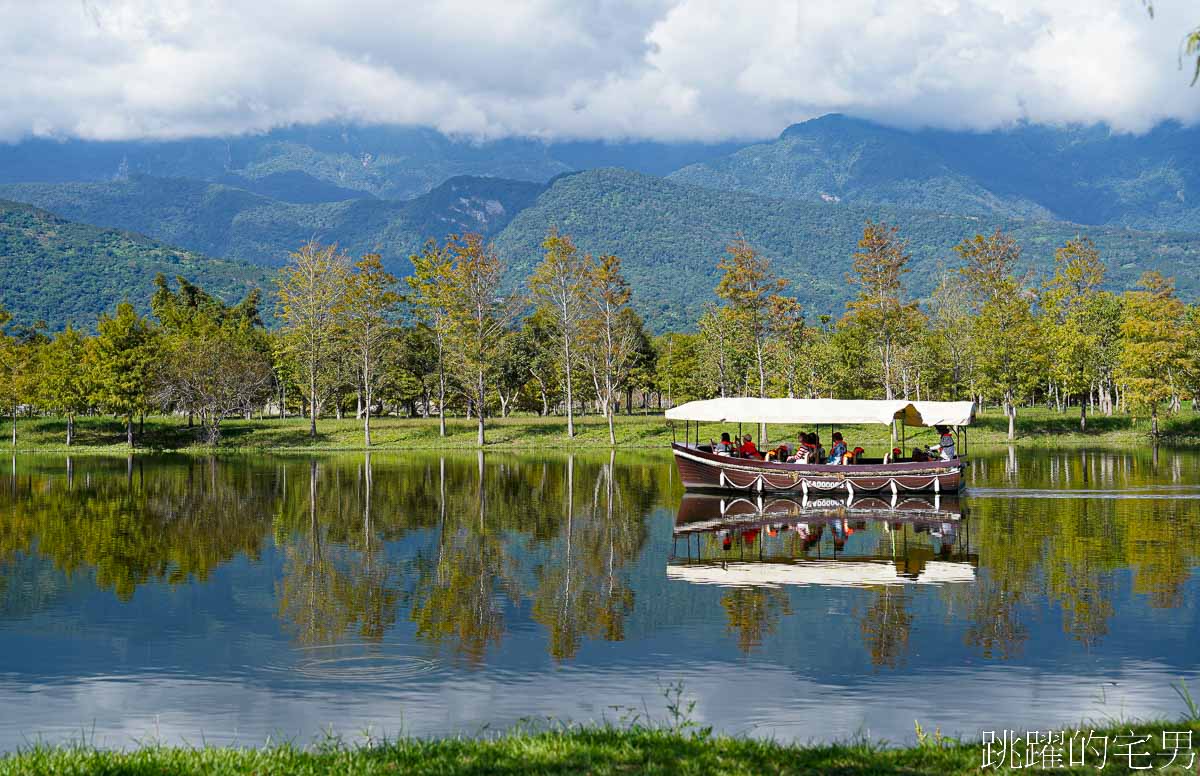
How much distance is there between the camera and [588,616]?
63.9ft

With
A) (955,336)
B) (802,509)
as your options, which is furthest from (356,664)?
(955,336)

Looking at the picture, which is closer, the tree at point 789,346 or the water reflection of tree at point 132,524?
the water reflection of tree at point 132,524

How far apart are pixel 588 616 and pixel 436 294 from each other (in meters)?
73.2

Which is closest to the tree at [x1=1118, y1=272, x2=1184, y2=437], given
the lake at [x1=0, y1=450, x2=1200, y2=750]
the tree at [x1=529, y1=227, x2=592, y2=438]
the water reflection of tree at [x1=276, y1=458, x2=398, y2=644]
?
the tree at [x1=529, y1=227, x2=592, y2=438]

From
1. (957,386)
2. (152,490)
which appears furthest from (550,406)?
(152,490)

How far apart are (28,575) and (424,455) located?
157 feet

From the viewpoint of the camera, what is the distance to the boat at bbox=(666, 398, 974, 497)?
41.1 meters

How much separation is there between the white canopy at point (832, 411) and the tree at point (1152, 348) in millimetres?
39569

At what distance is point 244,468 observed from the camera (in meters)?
60.4

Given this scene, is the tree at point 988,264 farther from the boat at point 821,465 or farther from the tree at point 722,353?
the boat at point 821,465

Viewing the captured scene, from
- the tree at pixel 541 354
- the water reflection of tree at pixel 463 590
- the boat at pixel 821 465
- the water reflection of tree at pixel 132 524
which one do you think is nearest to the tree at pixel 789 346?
the tree at pixel 541 354

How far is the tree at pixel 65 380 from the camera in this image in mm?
82438

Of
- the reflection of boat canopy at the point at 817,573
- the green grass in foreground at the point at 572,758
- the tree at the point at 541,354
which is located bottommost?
the reflection of boat canopy at the point at 817,573

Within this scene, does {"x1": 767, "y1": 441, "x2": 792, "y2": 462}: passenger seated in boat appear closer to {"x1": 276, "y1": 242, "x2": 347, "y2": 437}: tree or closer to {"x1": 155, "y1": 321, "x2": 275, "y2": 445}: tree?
{"x1": 155, "y1": 321, "x2": 275, "y2": 445}: tree
